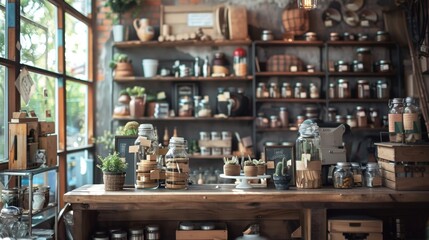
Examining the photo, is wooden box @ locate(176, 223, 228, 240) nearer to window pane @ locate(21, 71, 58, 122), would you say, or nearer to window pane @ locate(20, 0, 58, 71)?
window pane @ locate(21, 71, 58, 122)

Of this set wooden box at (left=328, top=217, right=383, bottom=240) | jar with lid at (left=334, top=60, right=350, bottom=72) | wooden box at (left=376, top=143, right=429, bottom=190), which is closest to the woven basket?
wooden box at (left=328, top=217, right=383, bottom=240)

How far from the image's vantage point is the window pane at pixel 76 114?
17.8ft

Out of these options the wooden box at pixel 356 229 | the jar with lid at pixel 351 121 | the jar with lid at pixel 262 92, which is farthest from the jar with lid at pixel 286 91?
the wooden box at pixel 356 229

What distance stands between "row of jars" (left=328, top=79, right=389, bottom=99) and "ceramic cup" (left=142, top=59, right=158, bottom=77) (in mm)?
2209

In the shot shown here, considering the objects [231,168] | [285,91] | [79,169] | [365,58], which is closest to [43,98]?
[79,169]

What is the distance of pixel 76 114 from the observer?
574 centimetres

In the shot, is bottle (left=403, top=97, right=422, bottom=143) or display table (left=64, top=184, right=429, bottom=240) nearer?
display table (left=64, top=184, right=429, bottom=240)

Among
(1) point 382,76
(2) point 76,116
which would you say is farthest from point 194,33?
(1) point 382,76

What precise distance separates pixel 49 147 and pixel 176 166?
1160 millimetres

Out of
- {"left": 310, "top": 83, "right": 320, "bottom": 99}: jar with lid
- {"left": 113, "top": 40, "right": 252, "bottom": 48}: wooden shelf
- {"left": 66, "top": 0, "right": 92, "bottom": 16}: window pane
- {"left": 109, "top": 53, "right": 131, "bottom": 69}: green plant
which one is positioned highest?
{"left": 66, "top": 0, "right": 92, "bottom": 16}: window pane

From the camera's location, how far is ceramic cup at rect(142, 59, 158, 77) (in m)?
6.14

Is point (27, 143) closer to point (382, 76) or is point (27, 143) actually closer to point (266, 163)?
point (266, 163)

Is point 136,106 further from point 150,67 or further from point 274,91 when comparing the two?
point 274,91

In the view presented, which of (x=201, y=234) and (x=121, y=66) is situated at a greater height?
(x=121, y=66)
